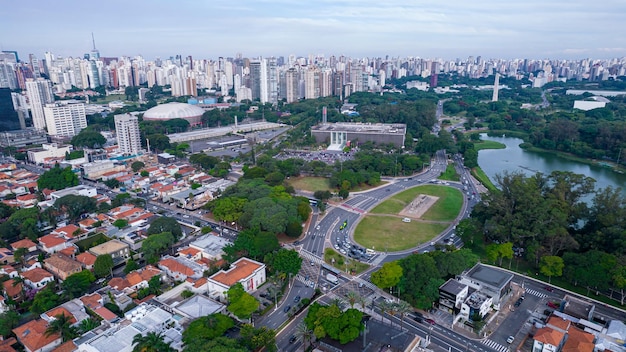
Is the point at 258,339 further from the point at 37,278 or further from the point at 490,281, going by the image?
the point at 37,278

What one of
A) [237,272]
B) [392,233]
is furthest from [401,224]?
[237,272]

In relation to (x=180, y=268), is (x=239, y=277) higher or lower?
higher

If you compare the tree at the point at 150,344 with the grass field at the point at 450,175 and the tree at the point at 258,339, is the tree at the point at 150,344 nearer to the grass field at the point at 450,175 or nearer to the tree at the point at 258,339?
the tree at the point at 258,339

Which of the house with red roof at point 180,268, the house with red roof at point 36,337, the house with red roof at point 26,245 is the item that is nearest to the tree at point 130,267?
the house with red roof at point 180,268

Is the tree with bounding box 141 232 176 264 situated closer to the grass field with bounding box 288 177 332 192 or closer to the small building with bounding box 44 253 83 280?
the small building with bounding box 44 253 83 280

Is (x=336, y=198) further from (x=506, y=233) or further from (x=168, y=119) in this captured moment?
(x=168, y=119)
